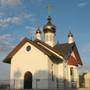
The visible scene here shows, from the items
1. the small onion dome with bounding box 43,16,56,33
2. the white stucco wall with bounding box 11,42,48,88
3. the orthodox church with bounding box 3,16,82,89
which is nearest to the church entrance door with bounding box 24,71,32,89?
the orthodox church with bounding box 3,16,82,89

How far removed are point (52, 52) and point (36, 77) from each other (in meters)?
4.15

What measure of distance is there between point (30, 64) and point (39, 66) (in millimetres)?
1325

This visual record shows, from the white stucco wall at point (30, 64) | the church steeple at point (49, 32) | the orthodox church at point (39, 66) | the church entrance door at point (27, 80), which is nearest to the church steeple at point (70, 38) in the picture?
the church steeple at point (49, 32)

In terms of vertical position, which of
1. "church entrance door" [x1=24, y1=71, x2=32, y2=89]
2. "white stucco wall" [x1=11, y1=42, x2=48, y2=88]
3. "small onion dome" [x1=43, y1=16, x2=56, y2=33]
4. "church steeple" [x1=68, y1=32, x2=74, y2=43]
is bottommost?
"church entrance door" [x1=24, y1=71, x2=32, y2=89]

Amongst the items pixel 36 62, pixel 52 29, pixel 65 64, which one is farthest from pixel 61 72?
pixel 52 29

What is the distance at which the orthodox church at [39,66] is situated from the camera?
35.8m

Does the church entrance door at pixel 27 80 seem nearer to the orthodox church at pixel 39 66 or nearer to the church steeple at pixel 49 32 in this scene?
the orthodox church at pixel 39 66

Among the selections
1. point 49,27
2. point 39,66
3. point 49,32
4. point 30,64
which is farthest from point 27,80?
point 49,27

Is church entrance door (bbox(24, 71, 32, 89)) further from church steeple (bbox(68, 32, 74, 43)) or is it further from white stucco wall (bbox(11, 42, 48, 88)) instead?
church steeple (bbox(68, 32, 74, 43))

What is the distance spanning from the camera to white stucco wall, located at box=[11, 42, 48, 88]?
117ft

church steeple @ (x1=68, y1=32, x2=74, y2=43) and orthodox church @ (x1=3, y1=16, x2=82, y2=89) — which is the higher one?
church steeple @ (x1=68, y1=32, x2=74, y2=43)

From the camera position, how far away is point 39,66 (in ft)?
118

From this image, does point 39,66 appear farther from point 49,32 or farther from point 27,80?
point 49,32

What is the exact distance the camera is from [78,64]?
44969 millimetres
